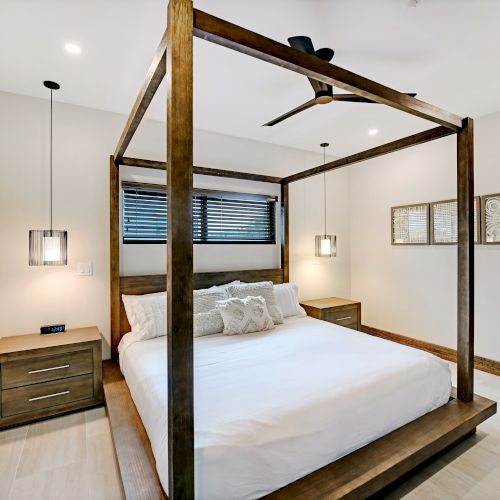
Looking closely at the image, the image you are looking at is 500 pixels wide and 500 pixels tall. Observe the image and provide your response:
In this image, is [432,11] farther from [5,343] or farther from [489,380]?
[5,343]

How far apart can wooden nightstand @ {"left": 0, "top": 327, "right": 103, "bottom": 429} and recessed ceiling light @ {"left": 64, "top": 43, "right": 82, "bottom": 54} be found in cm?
219

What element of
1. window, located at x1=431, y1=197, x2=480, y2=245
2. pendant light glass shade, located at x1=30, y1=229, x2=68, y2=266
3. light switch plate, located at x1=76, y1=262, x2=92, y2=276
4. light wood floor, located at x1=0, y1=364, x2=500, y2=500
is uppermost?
window, located at x1=431, y1=197, x2=480, y2=245

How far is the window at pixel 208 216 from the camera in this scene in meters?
3.25

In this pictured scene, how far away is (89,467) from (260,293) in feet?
6.40

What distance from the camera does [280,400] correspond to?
1617 mm

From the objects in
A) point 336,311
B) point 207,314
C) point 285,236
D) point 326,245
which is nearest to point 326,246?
point 326,245

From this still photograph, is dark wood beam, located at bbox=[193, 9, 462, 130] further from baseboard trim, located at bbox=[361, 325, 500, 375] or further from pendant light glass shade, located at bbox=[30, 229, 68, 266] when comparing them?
baseboard trim, located at bbox=[361, 325, 500, 375]

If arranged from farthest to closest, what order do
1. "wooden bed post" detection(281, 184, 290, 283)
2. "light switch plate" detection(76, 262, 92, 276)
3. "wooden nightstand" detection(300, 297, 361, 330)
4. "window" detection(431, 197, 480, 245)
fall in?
"wooden bed post" detection(281, 184, 290, 283)
"wooden nightstand" detection(300, 297, 361, 330)
"window" detection(431, 197, 480, 245)
"light switch plate" detection(76, 262, 92, 276)

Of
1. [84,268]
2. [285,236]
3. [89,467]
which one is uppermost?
[285,236]

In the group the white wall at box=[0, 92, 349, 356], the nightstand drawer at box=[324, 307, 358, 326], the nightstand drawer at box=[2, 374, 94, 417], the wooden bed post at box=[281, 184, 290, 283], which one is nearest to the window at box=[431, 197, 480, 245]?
the nightstand drawer at box=[324, 307, 358, 326]

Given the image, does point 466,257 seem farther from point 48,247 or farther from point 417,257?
point 48,247

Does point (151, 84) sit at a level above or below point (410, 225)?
above

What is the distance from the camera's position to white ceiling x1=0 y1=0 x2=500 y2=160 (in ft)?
5.84

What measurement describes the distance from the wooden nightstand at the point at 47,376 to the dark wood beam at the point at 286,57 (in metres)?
2.43
